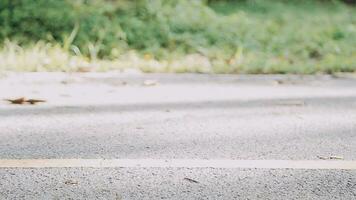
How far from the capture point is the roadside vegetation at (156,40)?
18.4 ft

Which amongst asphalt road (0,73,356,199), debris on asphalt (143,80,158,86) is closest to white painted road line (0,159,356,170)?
asphalt road (0,73,356,199)

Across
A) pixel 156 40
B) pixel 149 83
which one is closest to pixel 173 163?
pixel 149 83

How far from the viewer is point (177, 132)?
3291 mm

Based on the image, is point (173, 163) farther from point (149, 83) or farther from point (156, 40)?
point (156, 40)

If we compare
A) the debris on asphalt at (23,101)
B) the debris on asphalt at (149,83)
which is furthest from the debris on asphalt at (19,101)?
the debris on asphalt at (149,83)

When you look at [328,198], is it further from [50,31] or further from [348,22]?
[348,22]

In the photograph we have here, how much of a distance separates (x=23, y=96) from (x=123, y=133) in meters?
1.32

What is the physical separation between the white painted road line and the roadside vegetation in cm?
277

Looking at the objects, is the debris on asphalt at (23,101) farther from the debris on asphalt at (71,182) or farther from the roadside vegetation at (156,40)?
the debris on asphalt at (71,182)

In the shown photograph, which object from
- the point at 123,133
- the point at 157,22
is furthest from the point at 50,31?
the point at 123,133

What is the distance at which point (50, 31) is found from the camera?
6664 mm

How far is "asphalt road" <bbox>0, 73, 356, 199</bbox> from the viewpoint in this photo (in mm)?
2428

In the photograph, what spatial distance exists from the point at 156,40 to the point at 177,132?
11.5 ft

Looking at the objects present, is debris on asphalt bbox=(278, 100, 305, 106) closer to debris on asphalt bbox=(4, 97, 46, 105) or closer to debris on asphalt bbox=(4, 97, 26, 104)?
debris on asphalt bbox=(4, 97, 46, 105)
